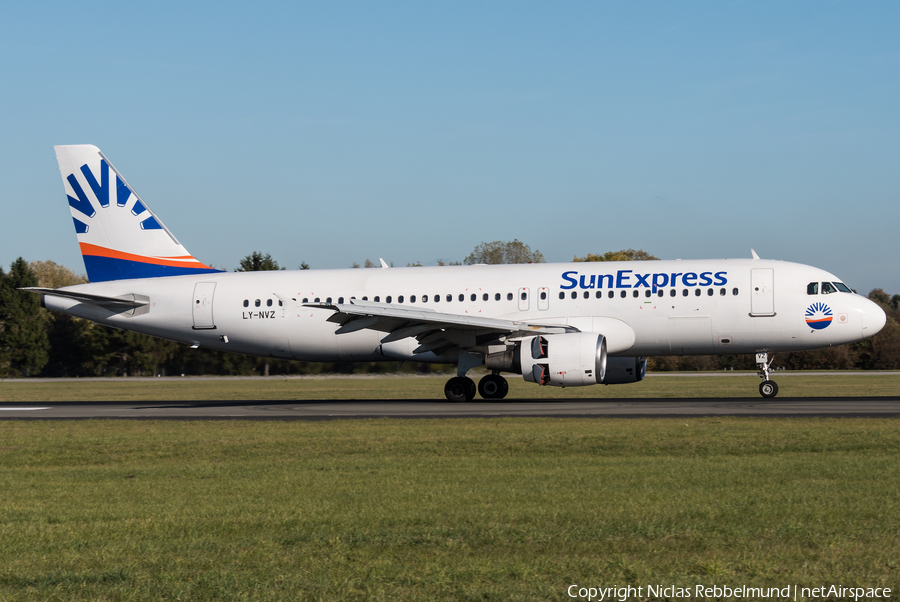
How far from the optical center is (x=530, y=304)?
85.8ft

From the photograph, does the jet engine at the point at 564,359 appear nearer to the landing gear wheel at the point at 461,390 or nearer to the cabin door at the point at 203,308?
the landing gear wheel at the point at 461,390

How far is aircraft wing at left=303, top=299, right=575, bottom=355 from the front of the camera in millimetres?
24297

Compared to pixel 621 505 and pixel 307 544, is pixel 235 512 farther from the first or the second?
pixel 621 505

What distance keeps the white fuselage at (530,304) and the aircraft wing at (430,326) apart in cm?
88

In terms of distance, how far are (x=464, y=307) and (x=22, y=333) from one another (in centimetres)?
5438

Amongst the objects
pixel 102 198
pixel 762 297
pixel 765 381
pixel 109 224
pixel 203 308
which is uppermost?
pixel 102 198

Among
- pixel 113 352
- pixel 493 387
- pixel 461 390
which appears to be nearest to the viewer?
pixel 461 390

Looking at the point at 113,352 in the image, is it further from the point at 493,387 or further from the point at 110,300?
the point at 493,387

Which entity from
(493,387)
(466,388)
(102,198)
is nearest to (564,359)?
(466,388)

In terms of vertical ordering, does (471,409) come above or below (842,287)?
below

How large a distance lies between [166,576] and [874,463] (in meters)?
8.91

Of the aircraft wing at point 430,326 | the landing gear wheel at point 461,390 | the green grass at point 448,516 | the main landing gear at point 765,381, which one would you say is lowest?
the green grass at point 448,516

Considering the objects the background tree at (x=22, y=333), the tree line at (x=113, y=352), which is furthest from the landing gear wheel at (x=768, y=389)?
the background tree at (x=22, y=333)

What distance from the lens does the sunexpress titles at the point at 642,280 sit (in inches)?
994
